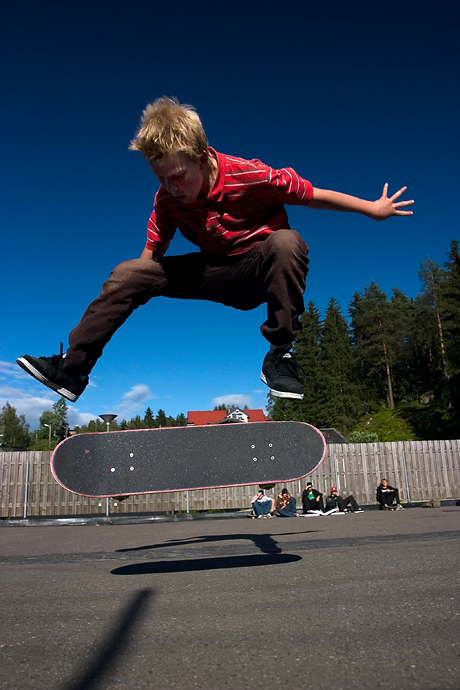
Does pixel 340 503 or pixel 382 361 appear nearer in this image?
pixel 340 503

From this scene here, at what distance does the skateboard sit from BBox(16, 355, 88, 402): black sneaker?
12.5 inches

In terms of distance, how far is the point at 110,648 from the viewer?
1666mm

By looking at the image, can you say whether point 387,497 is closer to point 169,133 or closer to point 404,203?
point 404,203

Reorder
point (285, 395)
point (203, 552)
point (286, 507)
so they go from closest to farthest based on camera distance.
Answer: point (285, 395) < point (203, 552) < point (286, 507)

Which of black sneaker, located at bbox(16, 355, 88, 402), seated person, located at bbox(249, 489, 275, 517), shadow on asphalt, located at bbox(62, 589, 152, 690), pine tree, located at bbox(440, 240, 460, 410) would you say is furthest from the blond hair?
pine tree, located at bbox(440, 240, 460, 410)

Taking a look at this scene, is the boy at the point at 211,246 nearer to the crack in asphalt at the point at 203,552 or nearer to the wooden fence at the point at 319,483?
the crack in asphalt at the point at 203,552

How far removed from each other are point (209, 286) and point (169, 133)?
0.91m

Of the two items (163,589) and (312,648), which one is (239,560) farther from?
(312,648)

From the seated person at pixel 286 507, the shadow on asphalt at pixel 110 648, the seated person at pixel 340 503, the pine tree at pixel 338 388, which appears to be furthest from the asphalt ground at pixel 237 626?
the pine tree at pixel 338 388

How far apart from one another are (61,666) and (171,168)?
210 centimetres

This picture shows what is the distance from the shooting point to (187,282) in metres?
2.80

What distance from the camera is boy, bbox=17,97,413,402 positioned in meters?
2.31

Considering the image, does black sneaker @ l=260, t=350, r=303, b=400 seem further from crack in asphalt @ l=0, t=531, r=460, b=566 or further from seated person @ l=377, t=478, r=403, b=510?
seated person @ l=377, t=478, r=403, b=510

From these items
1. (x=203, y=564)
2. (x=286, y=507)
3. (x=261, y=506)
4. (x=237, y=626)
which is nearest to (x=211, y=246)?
(x=237, y=626)
